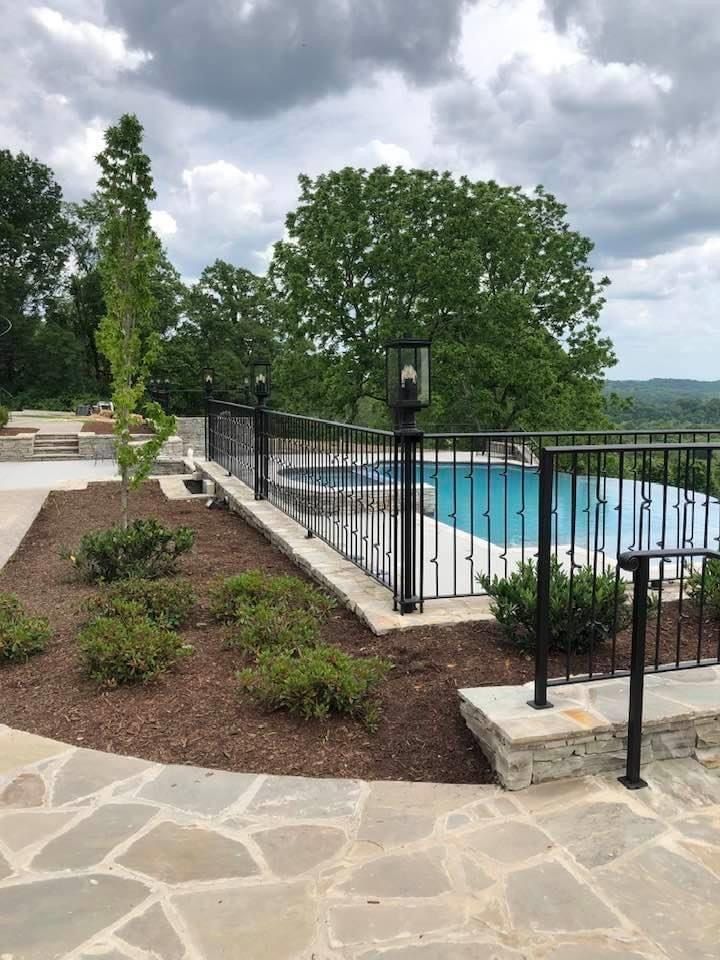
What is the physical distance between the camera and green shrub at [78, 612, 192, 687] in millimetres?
3275

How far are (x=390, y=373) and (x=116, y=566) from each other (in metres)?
2.62

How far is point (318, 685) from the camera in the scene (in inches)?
115

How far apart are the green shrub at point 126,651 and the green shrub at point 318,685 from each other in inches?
19.5

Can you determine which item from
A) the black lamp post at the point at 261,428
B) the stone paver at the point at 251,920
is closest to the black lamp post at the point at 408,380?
the stone paver at the point at 251,920

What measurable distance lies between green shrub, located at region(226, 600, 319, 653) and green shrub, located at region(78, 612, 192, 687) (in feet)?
1.00

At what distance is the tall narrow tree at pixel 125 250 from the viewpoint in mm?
5332

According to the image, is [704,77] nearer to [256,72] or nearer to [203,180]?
[256,72]

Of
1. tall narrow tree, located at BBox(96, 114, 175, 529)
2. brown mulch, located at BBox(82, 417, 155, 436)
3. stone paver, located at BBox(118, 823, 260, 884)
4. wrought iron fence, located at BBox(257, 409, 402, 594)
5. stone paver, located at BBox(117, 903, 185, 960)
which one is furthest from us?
brown mulch, located at BBox(82, 417, 155, 436)

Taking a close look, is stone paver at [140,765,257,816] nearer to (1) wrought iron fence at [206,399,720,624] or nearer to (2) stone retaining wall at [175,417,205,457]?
(1) wrought iron fence at [206,399,720,624]

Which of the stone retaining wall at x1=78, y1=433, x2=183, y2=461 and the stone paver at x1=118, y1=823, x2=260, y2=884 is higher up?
the stone retaining wall at x1=78, y1=433, x2=183, y2=461

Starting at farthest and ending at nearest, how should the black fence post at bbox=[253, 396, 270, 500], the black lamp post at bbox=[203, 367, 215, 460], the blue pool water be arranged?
the black lamp post at bbox=[203, 367, 215, 460] → the black fence post at bbox=[253, 396, 270, 500] → the blue pool water

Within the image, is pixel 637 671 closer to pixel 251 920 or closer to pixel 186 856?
pixel 251 920

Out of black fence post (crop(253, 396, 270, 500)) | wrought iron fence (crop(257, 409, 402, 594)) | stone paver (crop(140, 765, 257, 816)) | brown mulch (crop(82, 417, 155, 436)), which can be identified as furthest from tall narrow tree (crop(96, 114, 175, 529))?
brown mulch (crop(82, 417, 155, 436))

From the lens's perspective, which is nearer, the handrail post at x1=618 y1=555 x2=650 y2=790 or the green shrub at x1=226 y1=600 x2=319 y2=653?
the handrail post at x1=618 y1=555 x2=650 y2=790
